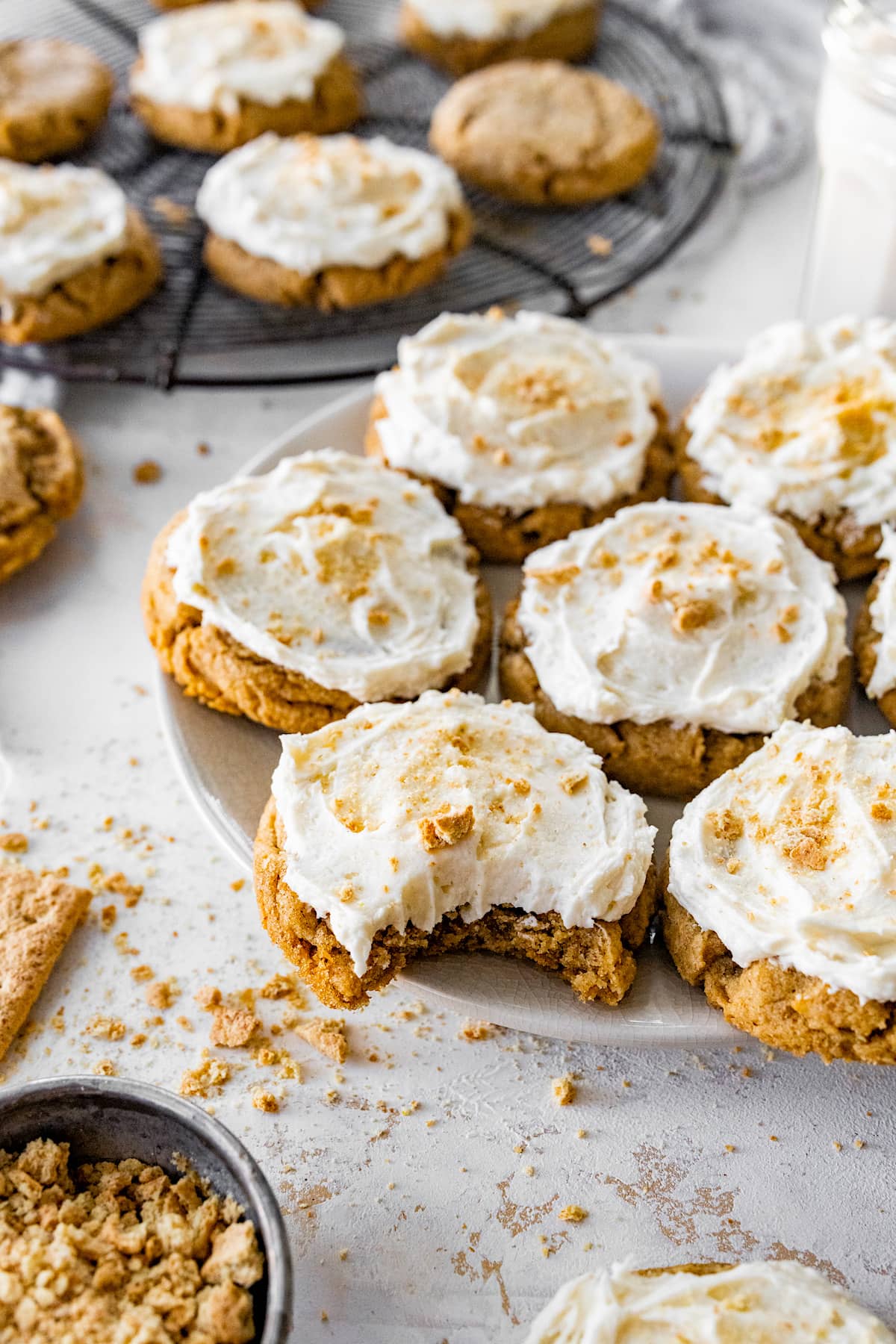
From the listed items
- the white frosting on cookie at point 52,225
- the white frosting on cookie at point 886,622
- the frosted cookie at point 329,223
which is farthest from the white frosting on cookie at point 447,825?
the white frosting on cookie at point 52,225

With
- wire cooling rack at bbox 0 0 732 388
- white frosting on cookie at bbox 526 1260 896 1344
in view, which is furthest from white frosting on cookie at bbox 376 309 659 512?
white frosting on cookie at bbox 526 1260 896 1344

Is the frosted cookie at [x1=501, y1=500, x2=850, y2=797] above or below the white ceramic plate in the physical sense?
above

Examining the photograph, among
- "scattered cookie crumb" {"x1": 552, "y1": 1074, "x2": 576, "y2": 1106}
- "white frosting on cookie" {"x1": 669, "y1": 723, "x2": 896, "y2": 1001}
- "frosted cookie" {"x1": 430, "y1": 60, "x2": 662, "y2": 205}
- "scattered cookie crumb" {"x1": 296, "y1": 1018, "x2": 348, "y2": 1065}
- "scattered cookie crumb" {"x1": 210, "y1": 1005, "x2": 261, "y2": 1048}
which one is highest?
"frosted cookie" {"x1": 430, "y1": 60, "x2": 662, "y2": 205}

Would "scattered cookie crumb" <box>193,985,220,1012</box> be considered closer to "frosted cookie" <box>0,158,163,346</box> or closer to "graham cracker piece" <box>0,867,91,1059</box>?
"graham cracker piece" <box>0,867,91,1059</box>

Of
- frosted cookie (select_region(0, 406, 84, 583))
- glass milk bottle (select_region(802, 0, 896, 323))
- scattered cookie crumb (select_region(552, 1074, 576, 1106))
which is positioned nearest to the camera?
scattered cookie crumb (select_region(552, 1074, 576, 1106))

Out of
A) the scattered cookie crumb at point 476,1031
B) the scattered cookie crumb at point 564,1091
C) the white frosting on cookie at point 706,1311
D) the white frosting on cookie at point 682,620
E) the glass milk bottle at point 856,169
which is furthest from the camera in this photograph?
the glass milk bottle at point 856,169

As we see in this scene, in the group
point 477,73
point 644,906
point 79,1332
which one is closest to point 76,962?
point 79,1332

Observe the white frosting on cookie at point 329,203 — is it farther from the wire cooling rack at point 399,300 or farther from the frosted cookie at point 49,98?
the frosted cookie at point 49,98
